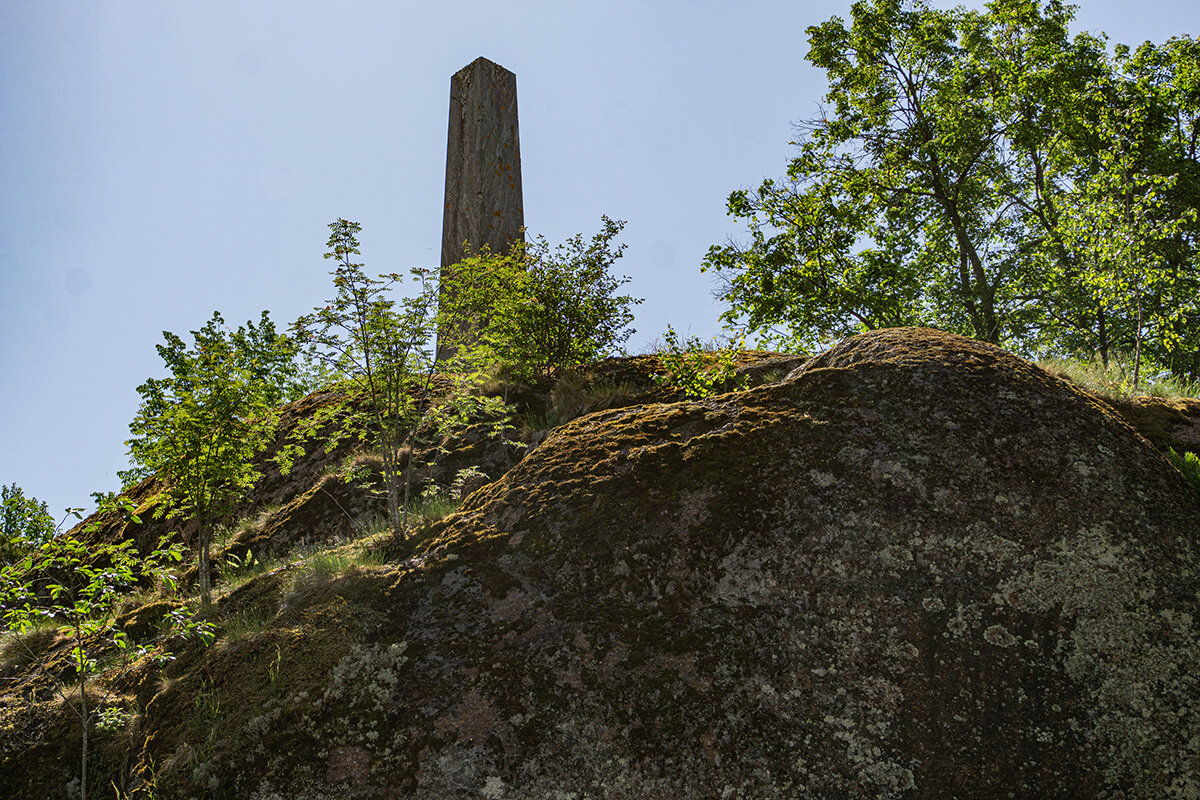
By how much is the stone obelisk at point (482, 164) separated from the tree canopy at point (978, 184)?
3.41m

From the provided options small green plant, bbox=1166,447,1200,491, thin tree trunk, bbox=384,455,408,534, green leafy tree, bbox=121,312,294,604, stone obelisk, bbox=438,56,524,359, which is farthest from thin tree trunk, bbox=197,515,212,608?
stone obelisk, bbox=438,56,524,359

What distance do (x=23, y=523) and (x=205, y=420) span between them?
124 cm

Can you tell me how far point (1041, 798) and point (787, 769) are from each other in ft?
2.87

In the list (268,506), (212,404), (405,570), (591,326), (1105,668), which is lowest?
(1105,668)

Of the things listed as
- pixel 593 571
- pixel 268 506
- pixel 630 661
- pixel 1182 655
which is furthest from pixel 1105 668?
pixel 268 506

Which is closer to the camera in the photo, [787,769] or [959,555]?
[787,769]

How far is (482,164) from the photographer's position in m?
11.1

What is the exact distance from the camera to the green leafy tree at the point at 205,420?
17.7 feet

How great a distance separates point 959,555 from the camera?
10.4ft

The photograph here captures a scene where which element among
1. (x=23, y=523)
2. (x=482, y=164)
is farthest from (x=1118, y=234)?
(x=23, y=523)

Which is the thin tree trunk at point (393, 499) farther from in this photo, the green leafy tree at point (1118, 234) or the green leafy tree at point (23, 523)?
the green leafy tree at point (1118, 234)

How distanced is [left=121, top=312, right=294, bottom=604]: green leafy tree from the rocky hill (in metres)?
1.74

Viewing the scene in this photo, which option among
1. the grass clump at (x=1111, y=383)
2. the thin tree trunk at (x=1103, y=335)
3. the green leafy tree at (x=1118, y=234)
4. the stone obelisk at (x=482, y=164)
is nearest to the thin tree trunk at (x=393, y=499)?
the grass clump at (x=1111, y=383)

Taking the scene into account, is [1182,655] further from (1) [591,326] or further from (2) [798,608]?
(1) [591,326]
